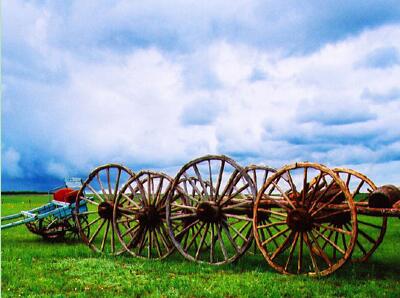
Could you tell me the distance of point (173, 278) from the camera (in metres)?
9.13

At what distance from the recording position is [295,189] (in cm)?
959

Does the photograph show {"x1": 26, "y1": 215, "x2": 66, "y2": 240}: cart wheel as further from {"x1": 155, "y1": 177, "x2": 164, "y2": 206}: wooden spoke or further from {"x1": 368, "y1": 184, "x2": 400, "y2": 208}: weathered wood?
{"x1": 368, "y1": 184, "x2": 400, "y2": 208}: weathered wood

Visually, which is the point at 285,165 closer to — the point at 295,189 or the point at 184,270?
the point at 295,189

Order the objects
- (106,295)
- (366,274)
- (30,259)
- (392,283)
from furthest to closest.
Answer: (30,259)
(366,274)
(392,283)
(106,295)

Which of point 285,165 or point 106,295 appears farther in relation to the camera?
point 285,165

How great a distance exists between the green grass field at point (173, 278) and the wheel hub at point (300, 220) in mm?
921

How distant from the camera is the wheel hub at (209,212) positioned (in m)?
10.6

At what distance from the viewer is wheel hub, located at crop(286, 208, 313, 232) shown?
30.3 feet

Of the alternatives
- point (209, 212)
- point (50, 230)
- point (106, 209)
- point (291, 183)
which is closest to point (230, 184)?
point (209, 212)

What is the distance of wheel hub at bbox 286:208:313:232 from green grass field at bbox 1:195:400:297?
921 mm

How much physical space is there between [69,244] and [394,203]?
31.5 feet

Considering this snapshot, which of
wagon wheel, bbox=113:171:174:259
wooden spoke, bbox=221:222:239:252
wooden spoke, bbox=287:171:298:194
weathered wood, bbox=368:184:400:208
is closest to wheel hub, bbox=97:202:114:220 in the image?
wagon wheel, bbox=113:171:174:259

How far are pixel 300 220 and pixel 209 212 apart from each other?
2.19 m

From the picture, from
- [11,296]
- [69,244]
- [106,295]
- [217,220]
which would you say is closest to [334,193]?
[217,220]
